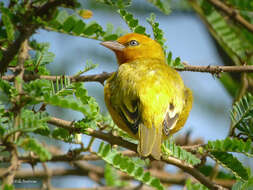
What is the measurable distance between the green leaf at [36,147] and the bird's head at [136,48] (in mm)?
2684

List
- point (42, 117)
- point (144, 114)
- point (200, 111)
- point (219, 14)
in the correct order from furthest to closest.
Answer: point (200, 111) < point (219, 14) < point (144, 114) < point (42, 117)

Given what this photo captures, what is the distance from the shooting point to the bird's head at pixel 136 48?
A: 4734 millimetres

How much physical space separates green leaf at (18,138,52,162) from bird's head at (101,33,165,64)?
8.81ft

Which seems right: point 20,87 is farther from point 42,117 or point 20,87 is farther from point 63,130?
point 63,130

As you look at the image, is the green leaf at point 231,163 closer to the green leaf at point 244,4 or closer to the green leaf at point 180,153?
the green leaf at point 180,153

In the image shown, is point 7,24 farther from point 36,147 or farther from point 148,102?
point 148,102

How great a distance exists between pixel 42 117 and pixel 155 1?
1908 millimetres

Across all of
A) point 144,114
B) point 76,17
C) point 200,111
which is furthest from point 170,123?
point 200,111

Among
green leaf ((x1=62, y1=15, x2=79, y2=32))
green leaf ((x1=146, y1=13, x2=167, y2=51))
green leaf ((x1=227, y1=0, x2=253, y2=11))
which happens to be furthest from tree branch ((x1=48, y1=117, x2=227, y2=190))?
green leaf ((x1=227, y1=0, x2=253, y2=11))

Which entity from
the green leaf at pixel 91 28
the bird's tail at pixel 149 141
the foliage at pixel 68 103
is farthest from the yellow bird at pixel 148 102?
the green leaf at pixel 91 28

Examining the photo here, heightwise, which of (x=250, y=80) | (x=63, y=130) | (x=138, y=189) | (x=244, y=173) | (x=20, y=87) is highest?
(x=250, y=80)

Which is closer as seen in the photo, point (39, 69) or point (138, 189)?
point (39, 69)

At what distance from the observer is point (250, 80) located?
5020 millimetres

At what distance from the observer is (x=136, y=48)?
4.88m
